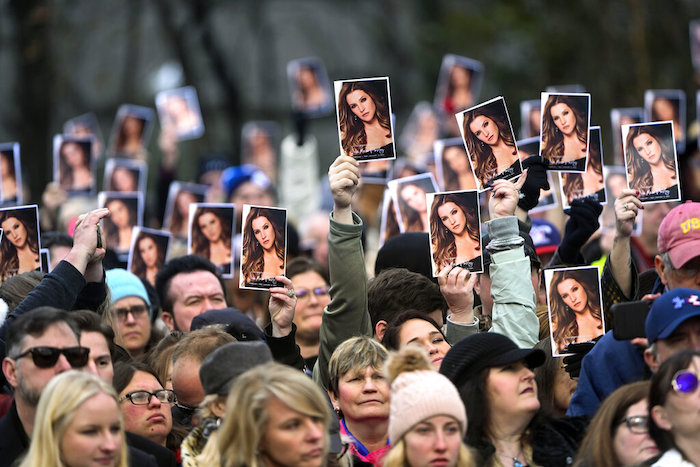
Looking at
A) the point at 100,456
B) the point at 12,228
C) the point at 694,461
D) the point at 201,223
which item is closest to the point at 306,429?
the point at 100,456

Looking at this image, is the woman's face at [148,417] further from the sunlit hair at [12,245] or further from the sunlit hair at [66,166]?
the sunlit hair at [66,166]

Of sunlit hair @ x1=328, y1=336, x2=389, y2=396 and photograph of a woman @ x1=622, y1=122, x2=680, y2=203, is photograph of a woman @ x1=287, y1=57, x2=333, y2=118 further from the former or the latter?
sunlit hair @ x1=328, y1=336, x2=389, y2=396

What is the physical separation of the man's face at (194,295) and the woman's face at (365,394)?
1968mm

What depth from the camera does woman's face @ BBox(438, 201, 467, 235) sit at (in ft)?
23.5

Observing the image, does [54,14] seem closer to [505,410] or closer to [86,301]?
[86,301]

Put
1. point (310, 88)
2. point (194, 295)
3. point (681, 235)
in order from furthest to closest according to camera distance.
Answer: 1. point (310, 88)
2. point (194, 295)
3. point (681, 235)

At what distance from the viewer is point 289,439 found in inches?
214

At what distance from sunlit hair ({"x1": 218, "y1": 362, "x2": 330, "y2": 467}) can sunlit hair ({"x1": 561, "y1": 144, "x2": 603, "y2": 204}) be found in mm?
2745

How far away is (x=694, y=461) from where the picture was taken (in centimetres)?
533

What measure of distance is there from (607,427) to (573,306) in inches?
53.8

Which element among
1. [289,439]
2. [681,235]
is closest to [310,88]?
[681,235]

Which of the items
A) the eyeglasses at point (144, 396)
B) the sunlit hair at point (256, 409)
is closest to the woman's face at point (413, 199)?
the eyeglasses at point (144, 396)

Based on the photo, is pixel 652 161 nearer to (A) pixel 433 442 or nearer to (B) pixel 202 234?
(A) pixel 433 442

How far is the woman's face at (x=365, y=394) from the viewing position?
6469 millimetres
